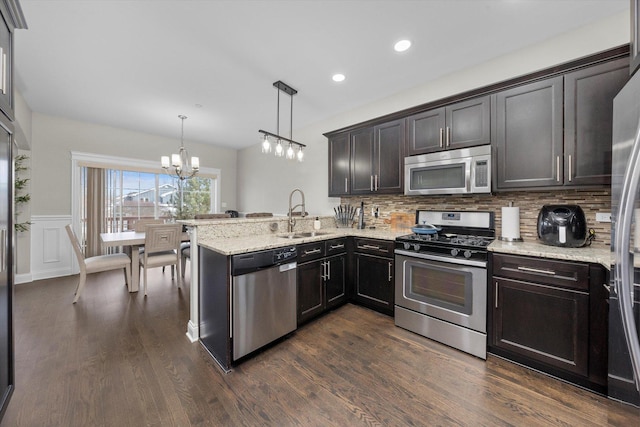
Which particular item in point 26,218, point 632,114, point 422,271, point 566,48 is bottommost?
point 422,271

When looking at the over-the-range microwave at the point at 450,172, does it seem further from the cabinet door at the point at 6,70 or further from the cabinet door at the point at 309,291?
the cabinet door at the point at 6,70

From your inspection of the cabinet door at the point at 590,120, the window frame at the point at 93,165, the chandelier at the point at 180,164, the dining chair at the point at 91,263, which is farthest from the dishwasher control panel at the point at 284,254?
the window frame at the point at 93,165

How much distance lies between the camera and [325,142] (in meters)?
4.15

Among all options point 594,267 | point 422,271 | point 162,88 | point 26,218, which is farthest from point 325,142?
point 26,218

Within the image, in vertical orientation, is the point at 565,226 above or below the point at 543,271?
above

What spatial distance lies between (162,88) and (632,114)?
4.11 m

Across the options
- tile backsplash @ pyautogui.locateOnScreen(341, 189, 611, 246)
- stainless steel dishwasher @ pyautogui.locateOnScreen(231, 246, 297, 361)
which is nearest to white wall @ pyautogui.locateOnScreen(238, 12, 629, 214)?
tile backsplash @ pyautogui.locateOnScreen(341, 189, 611, 246)

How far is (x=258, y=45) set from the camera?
89.0 inches

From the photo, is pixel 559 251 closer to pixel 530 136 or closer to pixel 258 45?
pixel 530 136

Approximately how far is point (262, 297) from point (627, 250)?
6.64ft

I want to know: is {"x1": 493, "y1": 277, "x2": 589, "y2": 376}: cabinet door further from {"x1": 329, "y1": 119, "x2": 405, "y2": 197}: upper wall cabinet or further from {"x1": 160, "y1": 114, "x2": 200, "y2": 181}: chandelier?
{"x1": 160, "y1": 114, "x2": 200, "y2": 181}: chandelier

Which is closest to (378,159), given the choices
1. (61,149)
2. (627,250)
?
(627,250)

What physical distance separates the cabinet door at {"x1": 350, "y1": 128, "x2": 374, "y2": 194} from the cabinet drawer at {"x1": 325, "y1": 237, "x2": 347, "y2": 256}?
2.58 ft

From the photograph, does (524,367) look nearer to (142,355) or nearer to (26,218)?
(142,355)
